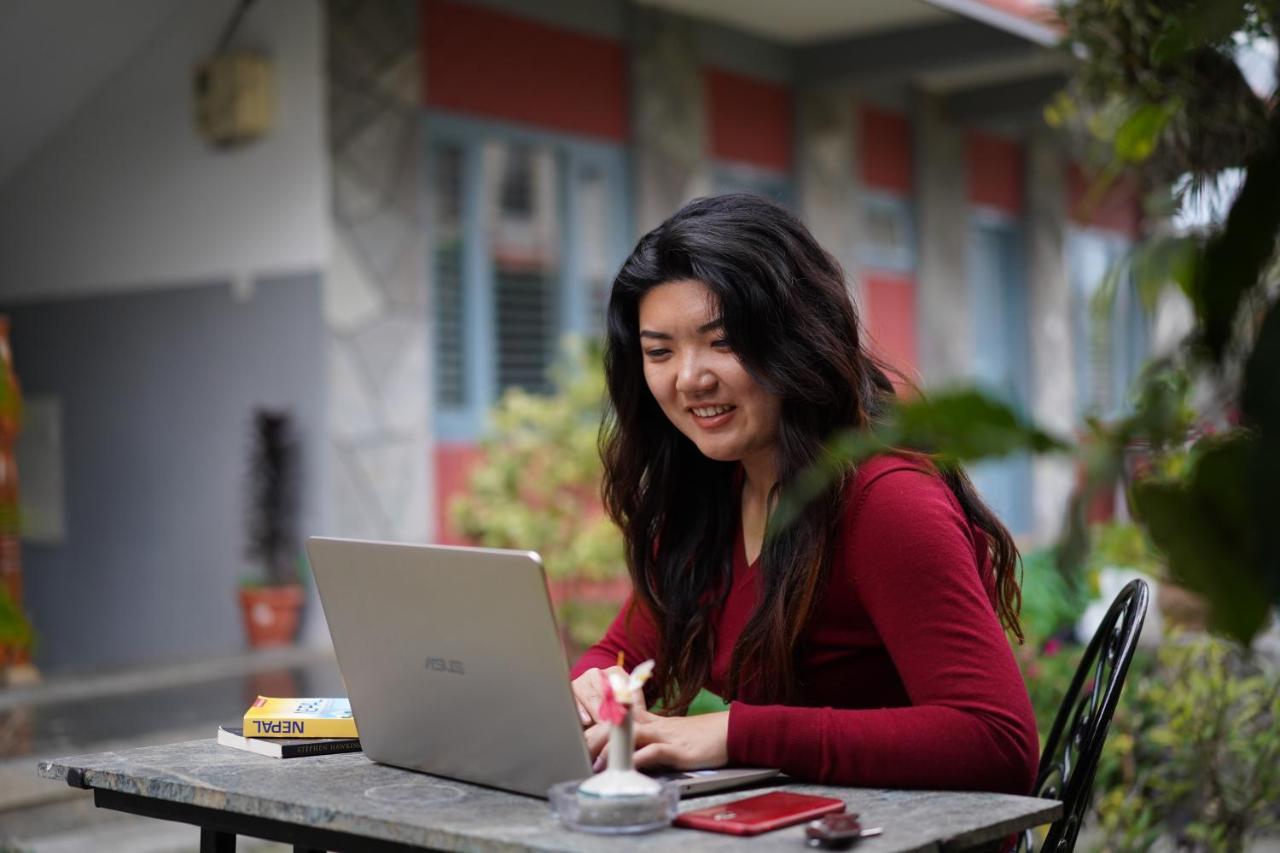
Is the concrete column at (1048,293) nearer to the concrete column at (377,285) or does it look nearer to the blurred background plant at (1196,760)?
the concrete column at (377,285)

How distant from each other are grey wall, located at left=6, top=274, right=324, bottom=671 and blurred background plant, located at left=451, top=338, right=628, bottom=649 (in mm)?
844

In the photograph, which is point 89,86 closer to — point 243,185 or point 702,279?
point 243,185

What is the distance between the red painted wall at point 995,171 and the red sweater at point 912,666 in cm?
998

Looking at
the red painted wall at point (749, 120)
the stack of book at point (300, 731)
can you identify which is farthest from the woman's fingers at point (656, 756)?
the red painted wall at point (749, 120)

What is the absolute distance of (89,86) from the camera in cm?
834

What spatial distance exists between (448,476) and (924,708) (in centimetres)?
627

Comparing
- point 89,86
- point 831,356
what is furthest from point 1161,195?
point 89,86

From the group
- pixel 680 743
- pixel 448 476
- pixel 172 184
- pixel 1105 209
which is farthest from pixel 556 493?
pixel 1105 209

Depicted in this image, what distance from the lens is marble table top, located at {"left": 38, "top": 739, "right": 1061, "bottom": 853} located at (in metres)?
1.50

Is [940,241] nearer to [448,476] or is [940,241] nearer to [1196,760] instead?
[448,476]

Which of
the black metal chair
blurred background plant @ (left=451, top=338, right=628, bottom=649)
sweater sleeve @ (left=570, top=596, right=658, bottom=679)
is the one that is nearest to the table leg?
sweater sleeve @ (left=570, top=596, right=658, bottom=679)

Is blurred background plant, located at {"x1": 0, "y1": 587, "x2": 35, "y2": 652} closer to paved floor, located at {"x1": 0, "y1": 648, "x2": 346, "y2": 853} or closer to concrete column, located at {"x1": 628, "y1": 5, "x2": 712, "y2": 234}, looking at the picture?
paved floor, located at {"x1": 0, "y1": 648, "x2": 346, "y2": 853}

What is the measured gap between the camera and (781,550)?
197 cm

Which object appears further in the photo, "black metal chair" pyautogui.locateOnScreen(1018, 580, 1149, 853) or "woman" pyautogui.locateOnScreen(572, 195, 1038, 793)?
"black metal chair" pyautogui.locateOnScreen(1018, 580, 1149, 853)
